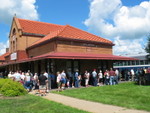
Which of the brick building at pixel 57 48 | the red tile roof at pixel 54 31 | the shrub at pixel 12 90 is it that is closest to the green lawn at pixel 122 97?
the shrub at pixel 12 90

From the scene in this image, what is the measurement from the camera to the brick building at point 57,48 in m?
19.4

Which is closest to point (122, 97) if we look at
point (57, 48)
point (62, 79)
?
point (62, 79)

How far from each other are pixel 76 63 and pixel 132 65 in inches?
764

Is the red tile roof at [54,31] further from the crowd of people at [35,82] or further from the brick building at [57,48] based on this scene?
the crowd of people at [35,82]

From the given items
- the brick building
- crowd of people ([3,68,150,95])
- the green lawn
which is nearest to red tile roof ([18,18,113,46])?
the brick building

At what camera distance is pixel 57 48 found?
2069cm

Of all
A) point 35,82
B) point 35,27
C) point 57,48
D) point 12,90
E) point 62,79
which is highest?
point 35,27

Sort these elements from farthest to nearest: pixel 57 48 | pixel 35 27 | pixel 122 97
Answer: pixel 35 27
pixel 57 48
pixel 122 97

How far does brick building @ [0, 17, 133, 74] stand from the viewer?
1940cm

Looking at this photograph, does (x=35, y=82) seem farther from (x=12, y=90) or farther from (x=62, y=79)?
Answer: (x=12, y=90)

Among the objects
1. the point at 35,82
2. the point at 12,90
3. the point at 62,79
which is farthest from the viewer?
the point at 35,82

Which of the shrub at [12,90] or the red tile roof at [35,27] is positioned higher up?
the red tile roof at [35,27]

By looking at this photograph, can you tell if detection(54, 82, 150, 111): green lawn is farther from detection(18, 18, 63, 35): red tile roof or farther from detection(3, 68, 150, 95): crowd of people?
detection(18, 18, 63, 35): red tile roof

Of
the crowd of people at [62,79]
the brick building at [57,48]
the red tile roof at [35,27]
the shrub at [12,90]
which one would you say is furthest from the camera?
the red tile roof at [35,27]
